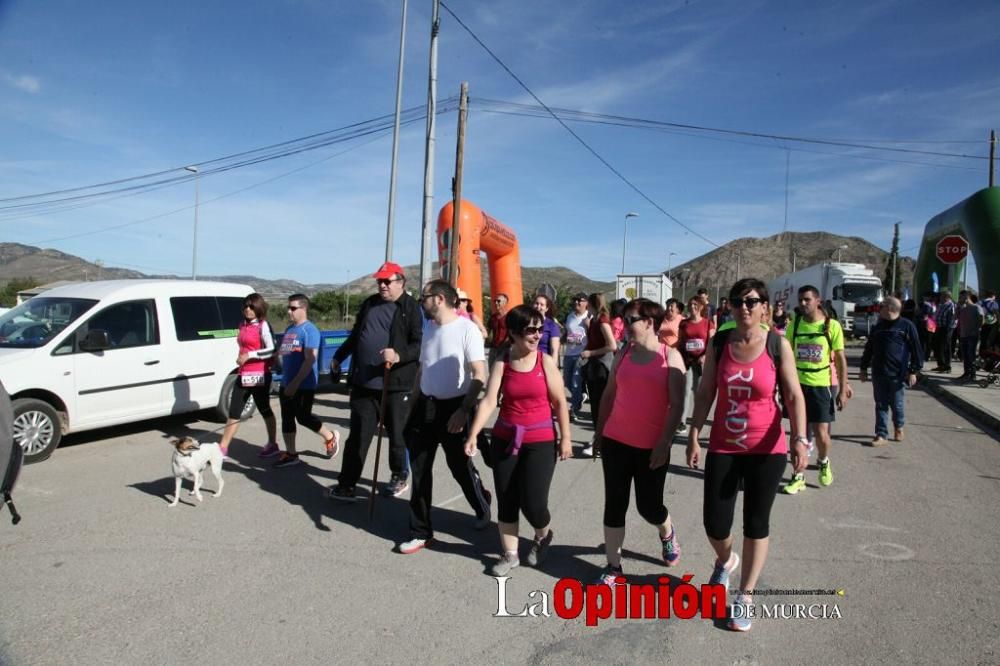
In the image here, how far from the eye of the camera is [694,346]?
8227 mm

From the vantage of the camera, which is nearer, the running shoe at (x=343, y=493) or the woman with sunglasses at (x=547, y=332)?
the running shoe at (x=343, y=493)

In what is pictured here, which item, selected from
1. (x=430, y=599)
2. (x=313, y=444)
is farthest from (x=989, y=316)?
(x=430, y=599)

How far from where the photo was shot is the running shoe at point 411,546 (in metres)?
4.43

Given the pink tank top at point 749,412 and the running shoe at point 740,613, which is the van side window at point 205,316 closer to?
the pink tank top at point 749,412

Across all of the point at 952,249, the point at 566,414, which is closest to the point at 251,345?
the point at 566,414

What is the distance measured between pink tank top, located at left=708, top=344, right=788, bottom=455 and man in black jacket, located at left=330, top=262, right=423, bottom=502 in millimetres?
2612

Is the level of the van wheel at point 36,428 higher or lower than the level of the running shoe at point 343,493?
higher

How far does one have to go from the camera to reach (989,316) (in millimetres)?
15172

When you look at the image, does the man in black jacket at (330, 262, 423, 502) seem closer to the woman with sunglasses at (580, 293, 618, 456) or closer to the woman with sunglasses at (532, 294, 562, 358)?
the woman with sunglasses at (532, 294, 562, 358)

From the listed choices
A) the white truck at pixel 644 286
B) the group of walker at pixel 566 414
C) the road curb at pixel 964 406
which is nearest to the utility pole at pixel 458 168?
the group of walker at pixel 566 414

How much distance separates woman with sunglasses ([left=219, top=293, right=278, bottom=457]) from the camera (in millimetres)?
6652

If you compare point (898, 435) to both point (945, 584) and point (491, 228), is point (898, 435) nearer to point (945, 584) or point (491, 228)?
point (945, 584)

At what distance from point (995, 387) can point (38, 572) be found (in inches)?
608

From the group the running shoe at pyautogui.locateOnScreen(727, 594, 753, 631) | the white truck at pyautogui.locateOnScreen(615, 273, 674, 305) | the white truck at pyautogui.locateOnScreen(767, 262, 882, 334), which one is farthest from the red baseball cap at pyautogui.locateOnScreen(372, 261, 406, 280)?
the white truck at pyautogui.locateOnScreen(767, 262, 882, 334)
